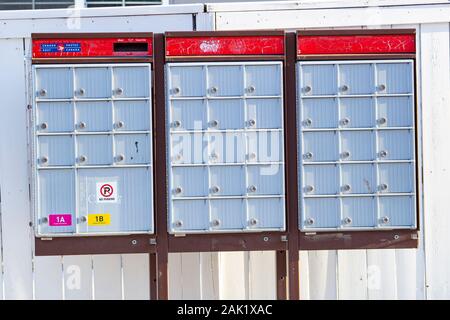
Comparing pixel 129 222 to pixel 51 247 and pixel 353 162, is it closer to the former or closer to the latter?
pixel 51 247

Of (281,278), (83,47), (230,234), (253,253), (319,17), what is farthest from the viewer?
(253,253)

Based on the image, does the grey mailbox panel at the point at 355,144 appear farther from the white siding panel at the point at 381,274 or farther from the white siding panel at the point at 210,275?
the white siding panel at the point at 210,275

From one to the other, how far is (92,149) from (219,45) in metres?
1.09

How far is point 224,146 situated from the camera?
18.9 ft

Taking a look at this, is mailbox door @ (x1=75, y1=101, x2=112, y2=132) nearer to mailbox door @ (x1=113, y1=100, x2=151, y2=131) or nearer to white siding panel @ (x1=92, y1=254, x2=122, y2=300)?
mailbox door @ (x1=113, y1=100, x2=151, y2=131)

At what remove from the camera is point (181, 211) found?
577 centimetres

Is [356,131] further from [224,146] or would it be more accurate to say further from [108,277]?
[108,277]

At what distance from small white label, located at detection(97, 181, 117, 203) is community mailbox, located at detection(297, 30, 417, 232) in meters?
1.24

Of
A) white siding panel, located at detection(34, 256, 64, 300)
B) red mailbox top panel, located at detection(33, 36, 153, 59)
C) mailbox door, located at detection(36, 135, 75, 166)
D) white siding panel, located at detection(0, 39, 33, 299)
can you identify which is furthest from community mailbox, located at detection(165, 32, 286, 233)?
white siding panel, located at detection(0, 39, 33, 299)

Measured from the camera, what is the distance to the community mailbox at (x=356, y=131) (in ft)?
18.9

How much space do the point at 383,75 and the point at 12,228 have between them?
290 cm

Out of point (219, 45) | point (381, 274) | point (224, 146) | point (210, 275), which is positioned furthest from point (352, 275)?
point (219, 45)

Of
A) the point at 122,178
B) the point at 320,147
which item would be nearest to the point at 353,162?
the point at 320,147

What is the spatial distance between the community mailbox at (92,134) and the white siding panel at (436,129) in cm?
211
